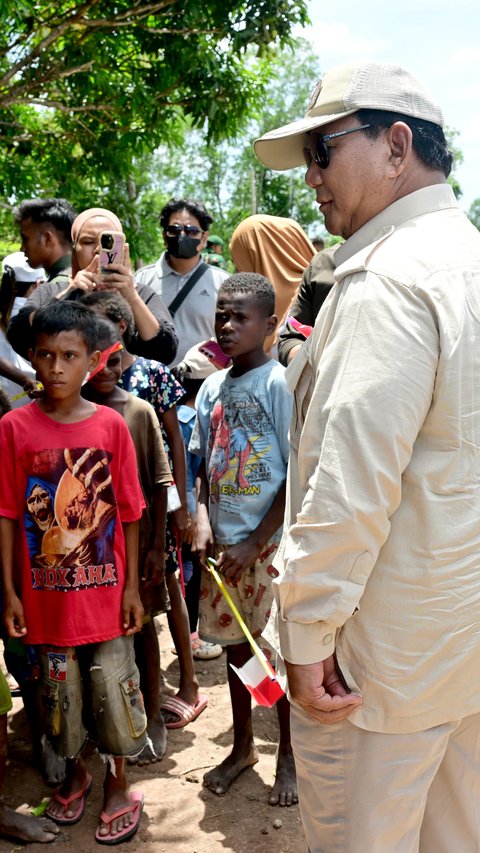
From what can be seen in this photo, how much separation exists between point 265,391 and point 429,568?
5.08 feet

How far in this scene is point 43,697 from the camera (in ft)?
9.37

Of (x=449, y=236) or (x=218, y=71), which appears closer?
(x=449, y=236)

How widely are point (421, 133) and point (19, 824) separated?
2.60 metres

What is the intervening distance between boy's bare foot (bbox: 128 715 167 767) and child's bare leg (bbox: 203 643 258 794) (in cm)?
28

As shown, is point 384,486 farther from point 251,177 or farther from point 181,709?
point 251,177

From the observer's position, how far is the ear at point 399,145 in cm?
175

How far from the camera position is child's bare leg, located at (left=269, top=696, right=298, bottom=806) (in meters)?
3.07

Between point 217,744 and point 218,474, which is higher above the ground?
point 218,474

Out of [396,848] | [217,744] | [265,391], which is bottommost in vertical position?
[217,744]

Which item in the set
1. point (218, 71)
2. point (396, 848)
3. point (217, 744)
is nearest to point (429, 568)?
point (396, 848)

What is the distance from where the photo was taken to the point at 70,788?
304 cm

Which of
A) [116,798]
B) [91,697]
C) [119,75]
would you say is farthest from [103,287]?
[119,75]

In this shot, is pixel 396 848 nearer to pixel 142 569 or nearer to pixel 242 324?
pixel 142 569

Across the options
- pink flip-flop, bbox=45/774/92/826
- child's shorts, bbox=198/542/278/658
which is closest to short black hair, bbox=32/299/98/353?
child's shorts, bbox=198/542/278/658
